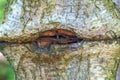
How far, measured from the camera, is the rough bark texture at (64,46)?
2.16 feet

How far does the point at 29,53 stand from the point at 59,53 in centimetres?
6

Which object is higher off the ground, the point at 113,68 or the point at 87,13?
the point at 87,13

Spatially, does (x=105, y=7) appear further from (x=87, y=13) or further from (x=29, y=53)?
(x=29, y=53)

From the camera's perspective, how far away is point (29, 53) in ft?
2.31

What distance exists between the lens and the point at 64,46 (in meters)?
0.69

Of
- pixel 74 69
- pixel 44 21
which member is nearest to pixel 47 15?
pixel 44 21

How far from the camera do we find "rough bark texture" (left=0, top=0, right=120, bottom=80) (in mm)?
660

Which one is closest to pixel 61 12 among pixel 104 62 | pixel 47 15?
pixel 47 15

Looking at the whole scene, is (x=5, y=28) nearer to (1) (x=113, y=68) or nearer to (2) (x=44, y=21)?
(2) (x=44, y=21)

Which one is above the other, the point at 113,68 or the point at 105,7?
the point at 105,7

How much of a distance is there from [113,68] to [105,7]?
0.12 m

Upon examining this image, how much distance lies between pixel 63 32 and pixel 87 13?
0.20 ft

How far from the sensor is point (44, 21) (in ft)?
2.18

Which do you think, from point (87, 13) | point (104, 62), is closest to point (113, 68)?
point (104, 62)
